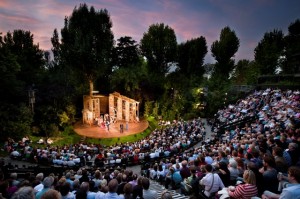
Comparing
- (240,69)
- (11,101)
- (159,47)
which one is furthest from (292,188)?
(240,69)

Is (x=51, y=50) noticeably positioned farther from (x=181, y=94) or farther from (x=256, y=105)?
(x=256, y=105)

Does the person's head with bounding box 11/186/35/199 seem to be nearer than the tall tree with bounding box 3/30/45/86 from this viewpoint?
Yes

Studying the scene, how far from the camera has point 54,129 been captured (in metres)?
28.1

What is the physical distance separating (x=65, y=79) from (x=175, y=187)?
94.2 feet

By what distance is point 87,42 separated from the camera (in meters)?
34.0

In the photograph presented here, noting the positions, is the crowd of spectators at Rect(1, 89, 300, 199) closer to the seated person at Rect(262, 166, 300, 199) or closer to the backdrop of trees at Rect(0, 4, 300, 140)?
the seated person at Rect(262, 166, 300, 199)

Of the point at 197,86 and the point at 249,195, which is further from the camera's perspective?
the point at 197,86

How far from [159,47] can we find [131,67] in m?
6.75

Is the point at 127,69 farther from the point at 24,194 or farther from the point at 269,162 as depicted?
the point at 24,194

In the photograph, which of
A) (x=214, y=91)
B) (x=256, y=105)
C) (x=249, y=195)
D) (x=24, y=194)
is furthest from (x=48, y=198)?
(x=214, y=91)

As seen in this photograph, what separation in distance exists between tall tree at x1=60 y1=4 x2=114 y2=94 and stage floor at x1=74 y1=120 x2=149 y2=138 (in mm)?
7309

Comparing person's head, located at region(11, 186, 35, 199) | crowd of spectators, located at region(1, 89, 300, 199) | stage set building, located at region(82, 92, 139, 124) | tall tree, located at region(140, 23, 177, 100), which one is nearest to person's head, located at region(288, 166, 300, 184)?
crowd of spectators, located at region(1, 89, 300, 199)

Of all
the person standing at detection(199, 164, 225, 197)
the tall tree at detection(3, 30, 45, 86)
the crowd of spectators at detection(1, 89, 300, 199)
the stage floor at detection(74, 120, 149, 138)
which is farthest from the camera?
the tall tree at detection(3, 30, 45, 86)

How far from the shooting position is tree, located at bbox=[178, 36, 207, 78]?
4169cm
